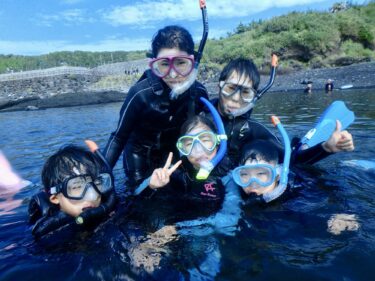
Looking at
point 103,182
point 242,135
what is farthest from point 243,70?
point 103,182

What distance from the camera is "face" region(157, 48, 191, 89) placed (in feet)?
10.9

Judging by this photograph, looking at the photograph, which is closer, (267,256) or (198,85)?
(267,256)

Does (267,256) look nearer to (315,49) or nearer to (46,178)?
(46,178)

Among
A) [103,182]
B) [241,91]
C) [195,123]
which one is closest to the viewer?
[103,182]

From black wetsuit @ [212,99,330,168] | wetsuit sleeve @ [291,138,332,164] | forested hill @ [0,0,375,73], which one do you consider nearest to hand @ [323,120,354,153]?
wetsuit sleeve @ [291,138,332,164]

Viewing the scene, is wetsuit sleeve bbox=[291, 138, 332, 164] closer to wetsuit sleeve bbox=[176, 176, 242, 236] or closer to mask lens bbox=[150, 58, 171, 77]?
wetsuit sleeve bbox=[176, 176, 242, 236]

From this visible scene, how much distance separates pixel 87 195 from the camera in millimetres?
2848

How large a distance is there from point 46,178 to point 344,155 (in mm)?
4177

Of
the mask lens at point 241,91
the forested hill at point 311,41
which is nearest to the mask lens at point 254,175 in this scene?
the mask lens at point 241,91

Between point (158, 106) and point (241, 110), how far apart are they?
87 centimetres

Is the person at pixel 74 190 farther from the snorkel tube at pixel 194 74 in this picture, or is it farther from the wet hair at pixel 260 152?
the wet hair at pixel 260 152

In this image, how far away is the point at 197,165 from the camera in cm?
333

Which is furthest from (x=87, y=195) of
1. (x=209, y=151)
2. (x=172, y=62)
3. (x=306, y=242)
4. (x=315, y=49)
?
(x=315, y=49)

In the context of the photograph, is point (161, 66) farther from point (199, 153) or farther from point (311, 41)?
point (311, 41)
